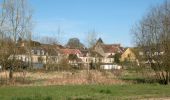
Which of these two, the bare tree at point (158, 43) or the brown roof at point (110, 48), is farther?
the brown roof at point (110, 48)

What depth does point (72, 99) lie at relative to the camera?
22297 millimetres

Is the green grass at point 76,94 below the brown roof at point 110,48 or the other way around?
below

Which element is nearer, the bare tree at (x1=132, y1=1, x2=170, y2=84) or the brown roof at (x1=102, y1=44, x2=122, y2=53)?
the bare tree at (x1=132, y1=1, x2=170, y2=84)

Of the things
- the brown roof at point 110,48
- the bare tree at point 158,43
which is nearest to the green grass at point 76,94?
the bare tree at point 158,43

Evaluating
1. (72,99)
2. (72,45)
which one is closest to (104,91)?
(72,99)

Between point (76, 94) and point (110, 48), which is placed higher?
point (110, 48)

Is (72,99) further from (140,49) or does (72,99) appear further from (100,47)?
(100,47)

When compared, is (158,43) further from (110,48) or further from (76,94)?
(110,48)

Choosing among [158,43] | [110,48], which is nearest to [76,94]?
[158,43]

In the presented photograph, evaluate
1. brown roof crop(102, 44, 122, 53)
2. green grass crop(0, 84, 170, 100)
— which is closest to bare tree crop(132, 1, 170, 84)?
green grass crop(0, 84, 170, 100)

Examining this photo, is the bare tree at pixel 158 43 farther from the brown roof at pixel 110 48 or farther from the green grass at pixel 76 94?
the brown roof at pixel 110 48

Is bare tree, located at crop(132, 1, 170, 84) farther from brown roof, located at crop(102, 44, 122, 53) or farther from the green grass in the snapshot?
brown roof, located at crop(102, 44, 122, 53)

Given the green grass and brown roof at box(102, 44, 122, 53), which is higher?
brown roof at box(102, 44, 122, 53)

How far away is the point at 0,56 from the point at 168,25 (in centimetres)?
1867
